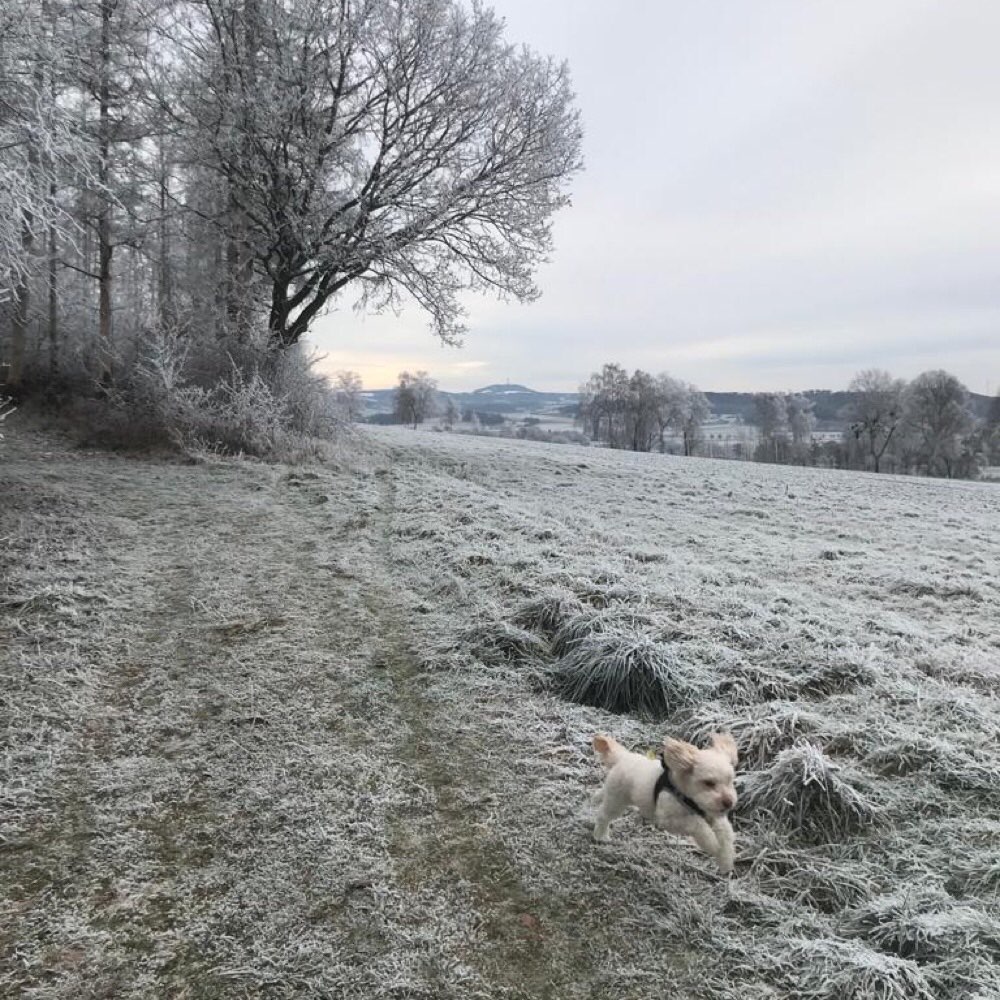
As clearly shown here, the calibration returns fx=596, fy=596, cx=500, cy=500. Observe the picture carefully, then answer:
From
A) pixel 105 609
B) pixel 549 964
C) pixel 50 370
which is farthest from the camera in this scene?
pixel 50 370

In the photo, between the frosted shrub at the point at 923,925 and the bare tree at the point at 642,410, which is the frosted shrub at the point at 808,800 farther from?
the bare tree at the point at 642,410

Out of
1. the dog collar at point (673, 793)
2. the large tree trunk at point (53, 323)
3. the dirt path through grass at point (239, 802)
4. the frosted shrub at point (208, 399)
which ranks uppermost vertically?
the large tree trunk at point (53, 323)

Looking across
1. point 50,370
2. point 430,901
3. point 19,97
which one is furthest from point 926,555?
point 50,370

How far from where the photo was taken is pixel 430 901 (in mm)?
2342

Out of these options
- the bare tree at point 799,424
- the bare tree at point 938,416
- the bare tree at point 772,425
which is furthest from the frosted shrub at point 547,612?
the bare tree at point 799,424

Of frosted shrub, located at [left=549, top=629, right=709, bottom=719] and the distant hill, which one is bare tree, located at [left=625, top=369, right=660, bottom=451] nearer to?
the distant hill

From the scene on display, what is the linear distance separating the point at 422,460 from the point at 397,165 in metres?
6.92

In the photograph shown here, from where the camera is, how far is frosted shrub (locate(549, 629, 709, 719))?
377 cm

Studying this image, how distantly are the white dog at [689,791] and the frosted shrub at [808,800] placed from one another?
0.49 meters

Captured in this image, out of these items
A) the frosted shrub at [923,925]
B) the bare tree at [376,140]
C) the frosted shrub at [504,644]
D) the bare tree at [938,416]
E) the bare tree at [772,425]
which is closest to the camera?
the frosted shrub at [923,925]

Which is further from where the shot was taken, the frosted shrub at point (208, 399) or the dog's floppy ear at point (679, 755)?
the frosted shrub at point (208, 399)

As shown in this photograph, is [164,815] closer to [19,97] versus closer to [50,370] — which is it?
[19,97]

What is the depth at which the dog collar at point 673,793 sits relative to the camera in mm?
2389

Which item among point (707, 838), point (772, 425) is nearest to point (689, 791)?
point (707, 838)
